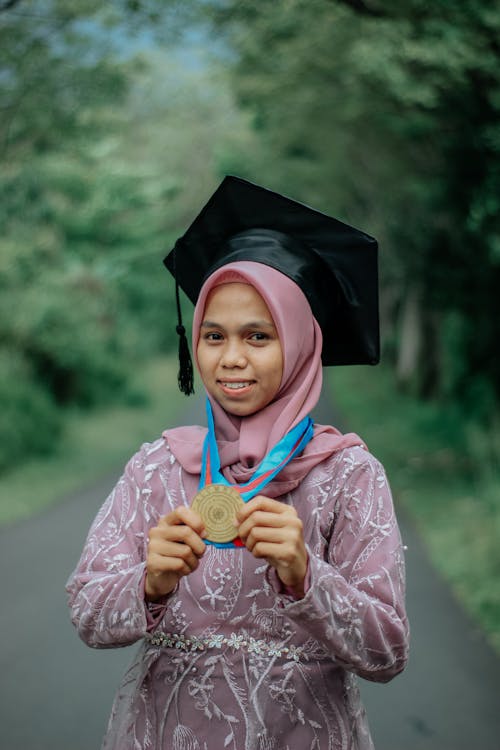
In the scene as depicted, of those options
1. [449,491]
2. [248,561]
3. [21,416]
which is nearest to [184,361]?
[248,561]

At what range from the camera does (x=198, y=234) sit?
224 cm

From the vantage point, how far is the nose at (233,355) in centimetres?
202

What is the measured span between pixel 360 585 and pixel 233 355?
1.89ft

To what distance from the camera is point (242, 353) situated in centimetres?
203

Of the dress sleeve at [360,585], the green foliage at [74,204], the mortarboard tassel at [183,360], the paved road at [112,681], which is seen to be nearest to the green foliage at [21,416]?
the green foliage at [74,204]

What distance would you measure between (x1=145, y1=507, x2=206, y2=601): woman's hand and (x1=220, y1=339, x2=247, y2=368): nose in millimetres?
407

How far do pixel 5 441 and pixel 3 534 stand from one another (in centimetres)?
333

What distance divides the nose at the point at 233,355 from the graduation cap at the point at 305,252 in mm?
188

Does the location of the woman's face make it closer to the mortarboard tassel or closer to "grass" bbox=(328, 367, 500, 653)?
the mortarboard tassel

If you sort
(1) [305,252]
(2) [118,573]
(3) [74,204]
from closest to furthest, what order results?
1. (2) [118,573]
2. (1) [305,252]
3. (3) [74,204]

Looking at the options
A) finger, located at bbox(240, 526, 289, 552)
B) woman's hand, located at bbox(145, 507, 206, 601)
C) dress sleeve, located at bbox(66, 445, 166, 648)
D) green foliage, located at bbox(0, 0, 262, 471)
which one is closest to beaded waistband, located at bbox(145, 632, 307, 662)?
dress sleeve, located at bbox(66, 445, 166, 648)

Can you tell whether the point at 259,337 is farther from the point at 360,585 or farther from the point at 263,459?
the point at 360,585

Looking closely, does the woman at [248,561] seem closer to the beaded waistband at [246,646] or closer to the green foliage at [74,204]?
the beaded waistband at [246,646]

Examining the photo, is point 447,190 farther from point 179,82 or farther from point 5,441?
point 179,82
